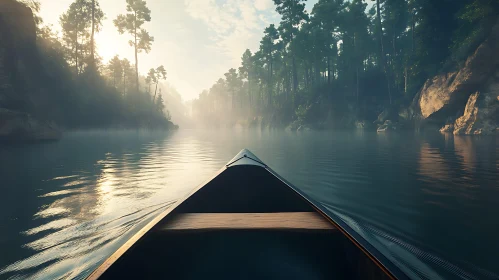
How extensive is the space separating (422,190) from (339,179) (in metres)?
1.82

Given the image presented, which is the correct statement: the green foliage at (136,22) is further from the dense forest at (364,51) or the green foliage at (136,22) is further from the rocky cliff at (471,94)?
the rocky cliff at (471,94)

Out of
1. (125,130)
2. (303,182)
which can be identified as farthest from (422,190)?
(125,130)

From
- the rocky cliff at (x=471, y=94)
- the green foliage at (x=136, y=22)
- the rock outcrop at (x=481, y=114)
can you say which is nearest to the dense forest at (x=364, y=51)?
the rocky cliff at (x=471, y=94)

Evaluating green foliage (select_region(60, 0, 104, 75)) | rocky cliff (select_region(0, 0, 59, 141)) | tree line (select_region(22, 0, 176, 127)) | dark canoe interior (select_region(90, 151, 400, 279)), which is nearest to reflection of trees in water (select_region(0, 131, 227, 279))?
dark canoe interior (select_region(90, 151, 400, 279))

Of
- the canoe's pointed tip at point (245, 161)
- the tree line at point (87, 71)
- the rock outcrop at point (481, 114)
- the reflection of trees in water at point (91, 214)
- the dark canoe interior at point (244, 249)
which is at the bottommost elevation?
the reflection of trees in water at point (91, 214)

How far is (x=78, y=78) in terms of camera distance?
111ft

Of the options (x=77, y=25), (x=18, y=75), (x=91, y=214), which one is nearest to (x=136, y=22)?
(x=77, y=25)

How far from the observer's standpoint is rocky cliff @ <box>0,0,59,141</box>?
16172 millimetres

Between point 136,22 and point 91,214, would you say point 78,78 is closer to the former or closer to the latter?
point 136,22

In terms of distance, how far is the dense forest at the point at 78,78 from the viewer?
2266 centimetres

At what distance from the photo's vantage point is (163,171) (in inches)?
309

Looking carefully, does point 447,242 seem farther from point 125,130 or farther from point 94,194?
point 125,130

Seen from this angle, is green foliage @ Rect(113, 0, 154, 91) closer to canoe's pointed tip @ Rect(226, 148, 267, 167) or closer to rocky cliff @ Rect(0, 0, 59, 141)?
rocky cliff @ Rect(0, 0, 59, 141)

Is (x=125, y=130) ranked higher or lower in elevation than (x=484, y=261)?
higher
